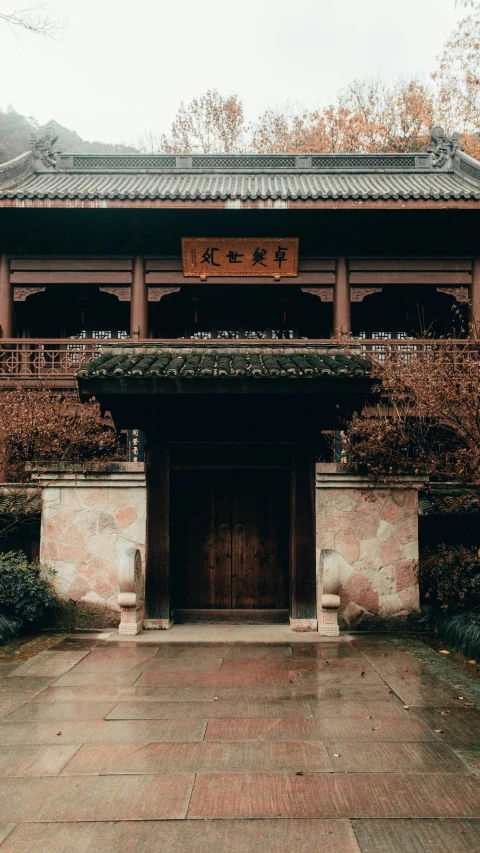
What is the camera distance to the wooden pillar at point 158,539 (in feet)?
25.8

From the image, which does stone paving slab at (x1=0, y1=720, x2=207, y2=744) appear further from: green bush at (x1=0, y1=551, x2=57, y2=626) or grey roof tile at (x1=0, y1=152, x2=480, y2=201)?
grey roof tile at (x1=0, y1=152, x2=480, y2=201)

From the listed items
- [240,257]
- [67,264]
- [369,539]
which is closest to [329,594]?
[369,539]

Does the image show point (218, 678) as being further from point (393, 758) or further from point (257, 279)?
point (257, 279)

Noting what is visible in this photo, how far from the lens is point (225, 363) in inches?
298

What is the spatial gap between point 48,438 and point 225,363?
3165 millimetres

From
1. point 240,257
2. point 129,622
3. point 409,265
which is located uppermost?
point 240,257

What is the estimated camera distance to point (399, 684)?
18.1 feet

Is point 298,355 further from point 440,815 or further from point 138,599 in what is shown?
point 440,815

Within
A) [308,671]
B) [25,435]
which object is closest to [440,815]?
[308,671]

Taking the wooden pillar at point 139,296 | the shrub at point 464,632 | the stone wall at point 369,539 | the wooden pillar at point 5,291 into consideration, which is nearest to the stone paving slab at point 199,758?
the shrub at point 464,632

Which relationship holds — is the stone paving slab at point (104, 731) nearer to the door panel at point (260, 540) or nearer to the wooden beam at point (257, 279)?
the door panel at point (260, 540)

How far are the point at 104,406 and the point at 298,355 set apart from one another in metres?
2.56

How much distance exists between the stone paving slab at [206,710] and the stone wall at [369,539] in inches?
109

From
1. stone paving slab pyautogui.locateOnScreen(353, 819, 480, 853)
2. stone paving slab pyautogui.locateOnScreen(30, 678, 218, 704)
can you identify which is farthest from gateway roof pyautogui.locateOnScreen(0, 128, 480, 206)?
stone paving slab pyautogui.locateOnScreen(353, 819, 480, 853)
